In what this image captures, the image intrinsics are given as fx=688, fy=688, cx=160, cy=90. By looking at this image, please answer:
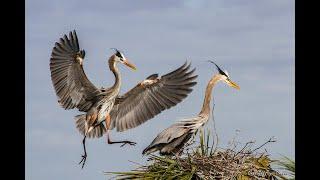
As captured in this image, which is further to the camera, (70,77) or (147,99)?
(147,99)

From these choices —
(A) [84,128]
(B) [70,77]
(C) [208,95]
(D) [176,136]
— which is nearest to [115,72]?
(B) [70,77]

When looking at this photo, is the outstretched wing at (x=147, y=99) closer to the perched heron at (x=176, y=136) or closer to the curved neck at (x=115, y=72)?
the curved neck at (x=115, y=72)

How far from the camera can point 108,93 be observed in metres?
11.1

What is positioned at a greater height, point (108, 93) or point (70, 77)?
point (70, 77)

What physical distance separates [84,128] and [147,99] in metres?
1.18

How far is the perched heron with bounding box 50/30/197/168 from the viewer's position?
11.1m

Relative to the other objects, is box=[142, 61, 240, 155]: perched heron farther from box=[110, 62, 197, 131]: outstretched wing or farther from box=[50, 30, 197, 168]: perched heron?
box=[110, 62, 197, 131]: outstretched wing

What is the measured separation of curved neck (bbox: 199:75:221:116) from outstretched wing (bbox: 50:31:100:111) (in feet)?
5.65

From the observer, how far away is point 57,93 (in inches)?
444

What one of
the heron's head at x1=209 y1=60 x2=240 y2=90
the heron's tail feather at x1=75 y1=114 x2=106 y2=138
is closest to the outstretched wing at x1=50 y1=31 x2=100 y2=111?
the heron's tail feather at x1=75 y1=114 x2=106 y2=138

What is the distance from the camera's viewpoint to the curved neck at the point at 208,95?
10.8 metres

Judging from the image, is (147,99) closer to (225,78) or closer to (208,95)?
(208,95)
